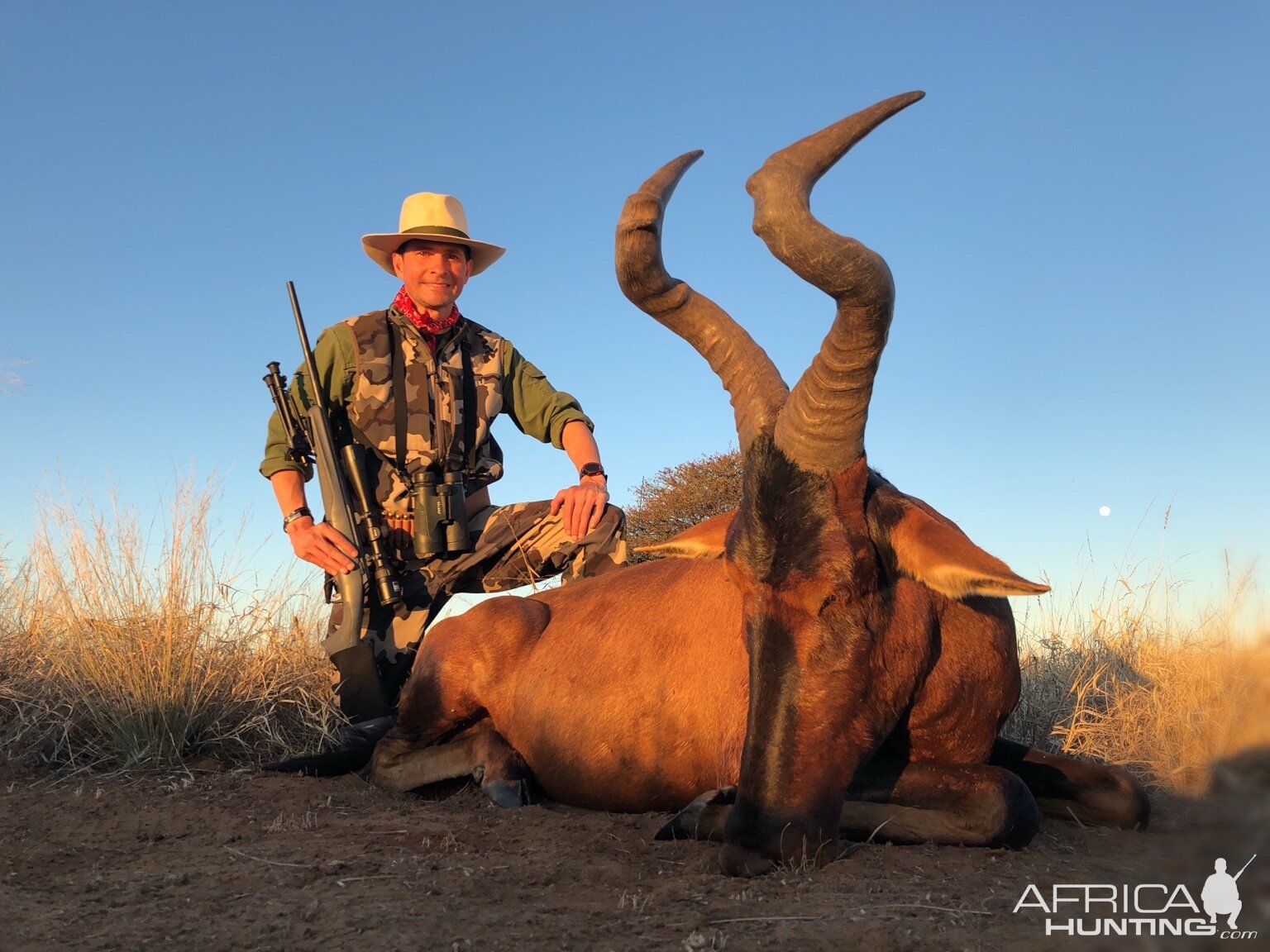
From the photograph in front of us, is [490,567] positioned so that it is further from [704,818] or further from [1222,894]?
[1222,894]

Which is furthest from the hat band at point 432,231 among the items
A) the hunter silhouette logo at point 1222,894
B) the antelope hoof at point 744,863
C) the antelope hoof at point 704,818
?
the hunter silhouette logo at point 1222,894

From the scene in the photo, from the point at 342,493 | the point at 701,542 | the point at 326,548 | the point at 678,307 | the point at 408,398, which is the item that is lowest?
the point at 701,542

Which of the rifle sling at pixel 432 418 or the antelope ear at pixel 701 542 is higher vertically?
the rifle sling at pixel 432 418

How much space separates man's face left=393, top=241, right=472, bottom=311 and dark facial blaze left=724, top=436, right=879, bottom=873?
4338 millimetres

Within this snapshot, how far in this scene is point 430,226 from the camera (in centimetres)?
772

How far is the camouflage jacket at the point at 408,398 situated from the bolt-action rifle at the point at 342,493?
13cm

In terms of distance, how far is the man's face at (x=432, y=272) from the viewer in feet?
25.0

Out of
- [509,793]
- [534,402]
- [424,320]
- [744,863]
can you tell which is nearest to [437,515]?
[534,402]

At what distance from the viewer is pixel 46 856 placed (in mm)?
3971

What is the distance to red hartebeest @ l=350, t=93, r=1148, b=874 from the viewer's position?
361cm

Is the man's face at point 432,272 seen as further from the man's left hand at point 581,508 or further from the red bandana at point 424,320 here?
the man's left hand at point 581,508

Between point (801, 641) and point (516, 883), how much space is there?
3.80ft

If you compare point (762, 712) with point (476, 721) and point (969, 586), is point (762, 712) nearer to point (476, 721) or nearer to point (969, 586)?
point (969, 586)

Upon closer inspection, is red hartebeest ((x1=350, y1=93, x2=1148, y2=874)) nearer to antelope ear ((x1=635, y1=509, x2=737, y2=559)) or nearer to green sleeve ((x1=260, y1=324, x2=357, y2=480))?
antelope ear ((x1=635, y1=509, x2=737, y2=559))
